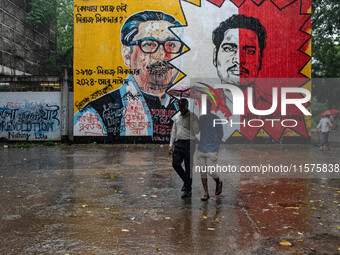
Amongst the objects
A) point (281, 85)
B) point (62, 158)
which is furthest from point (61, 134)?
point (281, 85)

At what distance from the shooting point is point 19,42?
58.9 feet

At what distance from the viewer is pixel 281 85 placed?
648 inches

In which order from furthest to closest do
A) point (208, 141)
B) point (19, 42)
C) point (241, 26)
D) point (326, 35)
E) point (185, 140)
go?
point (326, 35) < point (19, 42) < point (241, 26) < point (185, 140) < point (208, 141)

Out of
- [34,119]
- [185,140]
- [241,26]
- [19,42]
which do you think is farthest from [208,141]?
[19,42]

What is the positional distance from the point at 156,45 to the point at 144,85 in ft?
7.03

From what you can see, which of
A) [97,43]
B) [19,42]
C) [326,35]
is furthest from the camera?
[326,35]

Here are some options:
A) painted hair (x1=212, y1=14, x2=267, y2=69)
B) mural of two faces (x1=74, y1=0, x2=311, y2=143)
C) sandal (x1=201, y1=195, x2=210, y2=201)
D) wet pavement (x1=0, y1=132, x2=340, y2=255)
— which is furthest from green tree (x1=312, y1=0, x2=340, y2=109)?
sandal (x1=201, y1=195, x2=210, y2=201)

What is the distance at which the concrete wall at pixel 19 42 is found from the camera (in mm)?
16625

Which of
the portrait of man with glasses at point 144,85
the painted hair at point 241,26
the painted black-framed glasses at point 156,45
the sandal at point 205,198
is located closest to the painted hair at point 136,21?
the portrait of man with glasses at point 144,85

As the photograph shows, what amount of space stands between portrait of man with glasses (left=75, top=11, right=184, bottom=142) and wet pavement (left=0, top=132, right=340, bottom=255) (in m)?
7.75

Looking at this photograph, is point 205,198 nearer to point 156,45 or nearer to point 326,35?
point 156,45

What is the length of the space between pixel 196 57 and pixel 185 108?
1105cm

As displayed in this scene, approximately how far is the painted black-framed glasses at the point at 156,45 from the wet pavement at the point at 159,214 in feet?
30.7

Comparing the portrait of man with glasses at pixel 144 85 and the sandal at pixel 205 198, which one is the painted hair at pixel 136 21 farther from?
the sandal at pixel 205 198
